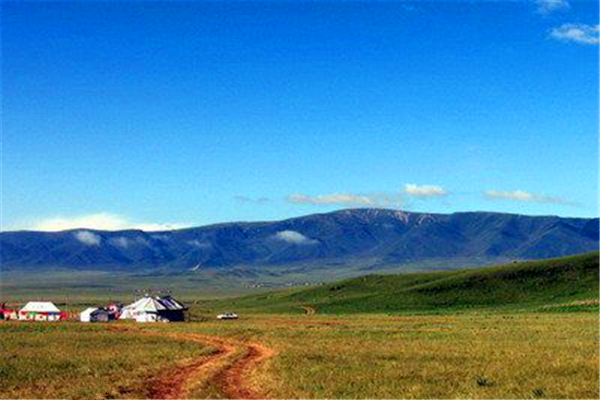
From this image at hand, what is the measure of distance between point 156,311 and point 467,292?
52.6 meters

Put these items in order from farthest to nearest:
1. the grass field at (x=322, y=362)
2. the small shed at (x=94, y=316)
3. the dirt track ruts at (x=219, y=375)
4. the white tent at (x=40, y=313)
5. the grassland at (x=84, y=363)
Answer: the white tent at (x=40, y=313) < the small shed at (x=94, y=316) < the grassland at (x=84, y=363) < the grass field at (x=322, y=362) < the dirt track ruts at (x=219, y=375)

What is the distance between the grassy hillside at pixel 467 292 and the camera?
122 m

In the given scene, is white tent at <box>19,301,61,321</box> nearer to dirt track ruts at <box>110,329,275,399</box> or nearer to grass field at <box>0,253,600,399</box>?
grass field at <box>0,253,600,399</box>

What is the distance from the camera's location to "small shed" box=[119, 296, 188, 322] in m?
114

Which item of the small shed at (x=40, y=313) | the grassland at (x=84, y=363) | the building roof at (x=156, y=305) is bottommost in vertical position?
the small shed at (x=40, y=313)

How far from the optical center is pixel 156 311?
11475cm

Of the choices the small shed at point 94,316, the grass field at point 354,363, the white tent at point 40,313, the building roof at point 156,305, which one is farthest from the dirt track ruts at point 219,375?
the white tent at point 40,313

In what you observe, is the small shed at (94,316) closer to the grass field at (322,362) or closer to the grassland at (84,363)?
the grass field at (322,362)

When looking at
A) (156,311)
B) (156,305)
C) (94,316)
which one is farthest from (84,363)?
(94,316)

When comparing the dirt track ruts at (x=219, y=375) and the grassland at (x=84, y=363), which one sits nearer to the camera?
the dirt track ruts at (x=219, y=375)

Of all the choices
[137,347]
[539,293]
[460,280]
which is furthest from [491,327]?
[460,280]

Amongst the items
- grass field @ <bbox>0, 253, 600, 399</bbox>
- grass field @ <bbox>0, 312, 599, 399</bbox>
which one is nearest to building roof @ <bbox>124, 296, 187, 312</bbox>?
grass field @ <bbox>0, 253, 600, 399</bbox>

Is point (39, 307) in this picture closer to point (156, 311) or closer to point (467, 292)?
point (156, 311)

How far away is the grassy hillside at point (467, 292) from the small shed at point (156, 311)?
24118 millimetres
